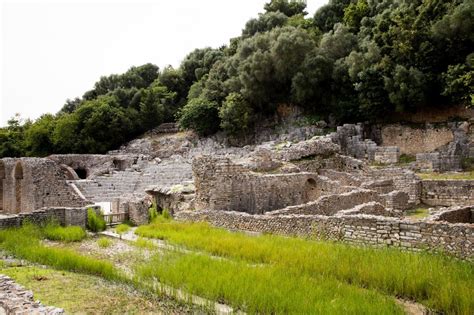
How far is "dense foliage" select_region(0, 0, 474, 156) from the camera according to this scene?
93.1ft

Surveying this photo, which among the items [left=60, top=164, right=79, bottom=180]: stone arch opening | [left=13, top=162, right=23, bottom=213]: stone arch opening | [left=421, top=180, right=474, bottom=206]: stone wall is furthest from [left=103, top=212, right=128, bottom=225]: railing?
[left=60, top=164, right=79, bottom=180]: stone arch opening

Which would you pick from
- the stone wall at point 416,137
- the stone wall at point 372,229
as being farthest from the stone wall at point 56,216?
the stone wall at point 416,137

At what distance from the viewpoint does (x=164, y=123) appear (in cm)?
5125

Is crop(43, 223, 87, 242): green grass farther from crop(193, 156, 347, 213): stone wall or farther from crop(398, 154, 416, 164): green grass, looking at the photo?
crop(398, 154, 416, 164): green grass

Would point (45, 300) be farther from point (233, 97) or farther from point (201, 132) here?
point (201, 132)

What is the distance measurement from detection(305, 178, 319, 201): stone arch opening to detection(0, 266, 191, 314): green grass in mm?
10364

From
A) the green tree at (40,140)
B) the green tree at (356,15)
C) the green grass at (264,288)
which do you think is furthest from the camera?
the green tree at (40,140)

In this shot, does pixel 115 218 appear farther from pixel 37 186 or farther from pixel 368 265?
pixel 368 265

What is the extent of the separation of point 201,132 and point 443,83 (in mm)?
21645

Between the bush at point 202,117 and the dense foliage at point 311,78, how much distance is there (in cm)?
10

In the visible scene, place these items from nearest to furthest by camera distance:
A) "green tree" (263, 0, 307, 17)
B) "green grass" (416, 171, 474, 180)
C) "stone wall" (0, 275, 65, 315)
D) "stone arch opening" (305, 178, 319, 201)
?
1. "stone wall" (0, 275, 65, 315)
2. "stone arch opening" (305, 178, 319, 201)
3. "green grass" (416, 171, 474, 180)
4. "green tree" (263, 0, 307, 17)

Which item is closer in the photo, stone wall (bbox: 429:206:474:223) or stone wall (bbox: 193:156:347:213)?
stone wall (bbox: 429:206:474:223)

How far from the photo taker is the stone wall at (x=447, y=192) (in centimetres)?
1648

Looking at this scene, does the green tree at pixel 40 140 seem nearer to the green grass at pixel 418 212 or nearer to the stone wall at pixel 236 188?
the stone wall at pixel 236 188
